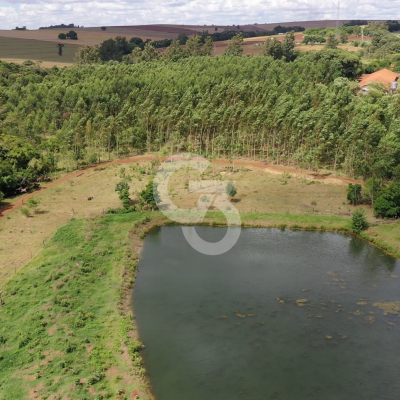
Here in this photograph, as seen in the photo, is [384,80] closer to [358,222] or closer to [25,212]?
[358,222]

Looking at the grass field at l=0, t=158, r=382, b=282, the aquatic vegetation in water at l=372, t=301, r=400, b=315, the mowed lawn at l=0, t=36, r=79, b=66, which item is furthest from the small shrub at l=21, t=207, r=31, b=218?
the mowed lawn at l=0, t=36, r=79, b=66

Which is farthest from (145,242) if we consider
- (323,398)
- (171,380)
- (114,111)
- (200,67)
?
(200,67)

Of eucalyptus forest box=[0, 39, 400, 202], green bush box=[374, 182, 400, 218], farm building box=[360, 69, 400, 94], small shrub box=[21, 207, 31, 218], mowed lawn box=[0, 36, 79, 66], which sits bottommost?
small shrub box=[21, 207, 31, 218]

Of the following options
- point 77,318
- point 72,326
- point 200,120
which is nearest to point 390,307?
point 77,318

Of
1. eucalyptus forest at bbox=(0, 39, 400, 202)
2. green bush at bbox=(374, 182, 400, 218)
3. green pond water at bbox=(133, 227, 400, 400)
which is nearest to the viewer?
green pond water at bbox=(133, 227, 400, 400)

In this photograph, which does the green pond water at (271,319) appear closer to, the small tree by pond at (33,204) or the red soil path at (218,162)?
the small tree by pond at (33,204)

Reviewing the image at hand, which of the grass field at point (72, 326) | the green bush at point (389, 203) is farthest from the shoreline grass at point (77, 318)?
the green bush at point (389, 203)

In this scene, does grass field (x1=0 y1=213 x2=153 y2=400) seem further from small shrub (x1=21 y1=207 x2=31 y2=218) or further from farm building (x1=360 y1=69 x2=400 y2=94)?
farm building (x1=360 y1=69 x2=400 y2=94)
